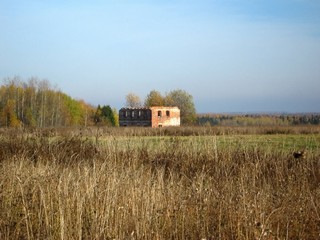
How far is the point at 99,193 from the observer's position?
231 inches

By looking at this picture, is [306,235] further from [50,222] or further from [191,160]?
[191,160]

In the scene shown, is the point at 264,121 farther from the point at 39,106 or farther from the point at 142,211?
the point at 142,211

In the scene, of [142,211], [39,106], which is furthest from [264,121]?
[142,211]

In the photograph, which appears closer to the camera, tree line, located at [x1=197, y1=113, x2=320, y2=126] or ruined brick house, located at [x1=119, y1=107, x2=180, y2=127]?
tree line, located at [x1=197, y1=113, x2=320, y2=126]

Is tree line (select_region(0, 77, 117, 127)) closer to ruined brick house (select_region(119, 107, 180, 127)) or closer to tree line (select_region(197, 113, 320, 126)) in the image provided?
ruined brick house (select_region(119, 107, 180, 127))

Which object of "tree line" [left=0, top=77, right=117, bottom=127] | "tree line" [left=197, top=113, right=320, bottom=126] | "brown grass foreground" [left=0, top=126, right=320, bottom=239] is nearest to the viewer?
"brown grass foreground" [left=0, top=126, right=320, bottom=239]

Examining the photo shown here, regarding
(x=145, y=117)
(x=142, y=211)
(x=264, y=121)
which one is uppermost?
(x=145, y=117)

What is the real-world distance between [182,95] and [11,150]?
79607 mm

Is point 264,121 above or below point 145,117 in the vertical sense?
below

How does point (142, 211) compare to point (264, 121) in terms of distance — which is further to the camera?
point (264, 121)

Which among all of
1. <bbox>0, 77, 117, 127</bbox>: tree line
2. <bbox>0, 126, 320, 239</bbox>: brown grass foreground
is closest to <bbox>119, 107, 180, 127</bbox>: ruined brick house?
<bbox>0, 77, 117, 127</bbox>: tree line

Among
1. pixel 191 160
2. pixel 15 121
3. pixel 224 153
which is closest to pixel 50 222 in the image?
pixel 191 160

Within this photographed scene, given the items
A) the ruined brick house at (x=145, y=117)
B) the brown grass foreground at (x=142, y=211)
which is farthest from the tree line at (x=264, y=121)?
the brown grass foreground at (x=142, y=211)

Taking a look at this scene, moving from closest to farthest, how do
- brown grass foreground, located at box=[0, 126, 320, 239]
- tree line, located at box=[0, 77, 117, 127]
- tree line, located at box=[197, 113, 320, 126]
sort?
brown grass foreground, located at box=[0, 126, 320, 239] → tree line, located at box=[197, 113, 320, 126] → tree line, located at box=[0, 77, 117, 127]
